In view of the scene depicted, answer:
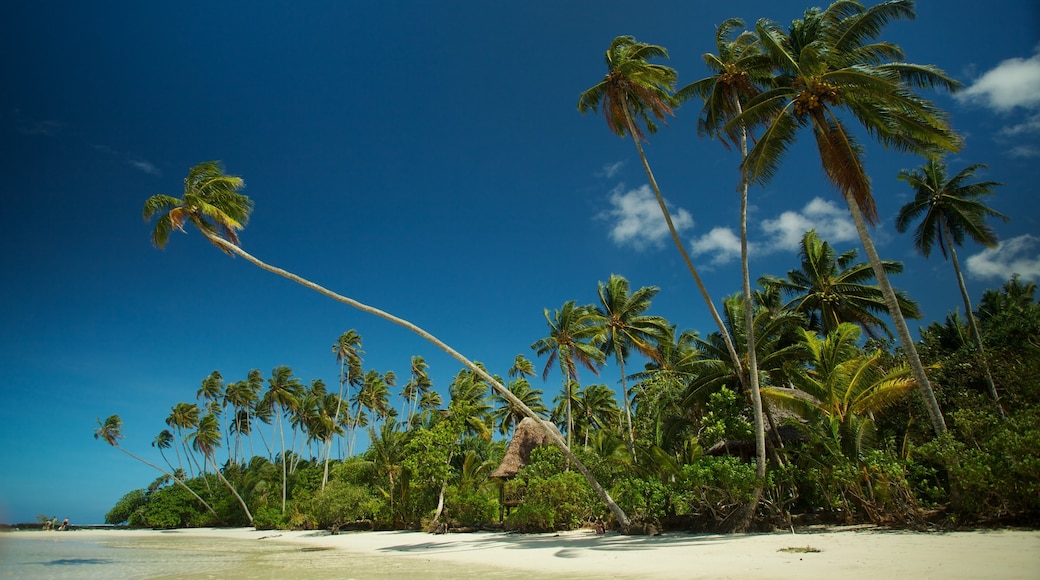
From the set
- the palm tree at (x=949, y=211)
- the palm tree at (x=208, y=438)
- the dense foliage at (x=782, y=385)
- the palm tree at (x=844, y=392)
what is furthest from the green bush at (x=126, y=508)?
the palm tree at (x=949, y=211)

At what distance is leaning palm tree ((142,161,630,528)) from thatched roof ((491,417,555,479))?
8.67 meters

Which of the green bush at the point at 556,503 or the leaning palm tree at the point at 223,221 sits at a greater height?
the leaning palm tree at the point at 223,221

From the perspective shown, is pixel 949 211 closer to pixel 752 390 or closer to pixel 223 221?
pixel 752 390

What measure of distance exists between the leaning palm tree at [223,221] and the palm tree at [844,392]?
6358mm

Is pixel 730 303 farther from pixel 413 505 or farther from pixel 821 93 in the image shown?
pixel 413 505

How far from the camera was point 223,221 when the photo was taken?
1689cm

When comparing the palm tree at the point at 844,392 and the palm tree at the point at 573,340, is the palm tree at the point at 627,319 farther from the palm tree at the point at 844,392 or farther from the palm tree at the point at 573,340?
the palm tree at the point at 844,392

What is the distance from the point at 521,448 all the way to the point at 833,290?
1627 centimetres

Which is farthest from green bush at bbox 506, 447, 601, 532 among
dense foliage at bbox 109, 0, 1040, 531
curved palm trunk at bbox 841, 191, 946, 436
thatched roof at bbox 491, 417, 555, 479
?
curved palm trunk at bbox 841, 191, 946, 436

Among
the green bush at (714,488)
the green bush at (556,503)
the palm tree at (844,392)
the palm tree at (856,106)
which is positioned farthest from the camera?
the green bush at (556,503)

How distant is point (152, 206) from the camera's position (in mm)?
16422

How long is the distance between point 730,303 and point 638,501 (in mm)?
7524

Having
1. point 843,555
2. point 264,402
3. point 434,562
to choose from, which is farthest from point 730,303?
point 264,402

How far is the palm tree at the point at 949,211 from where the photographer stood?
65.0ft
